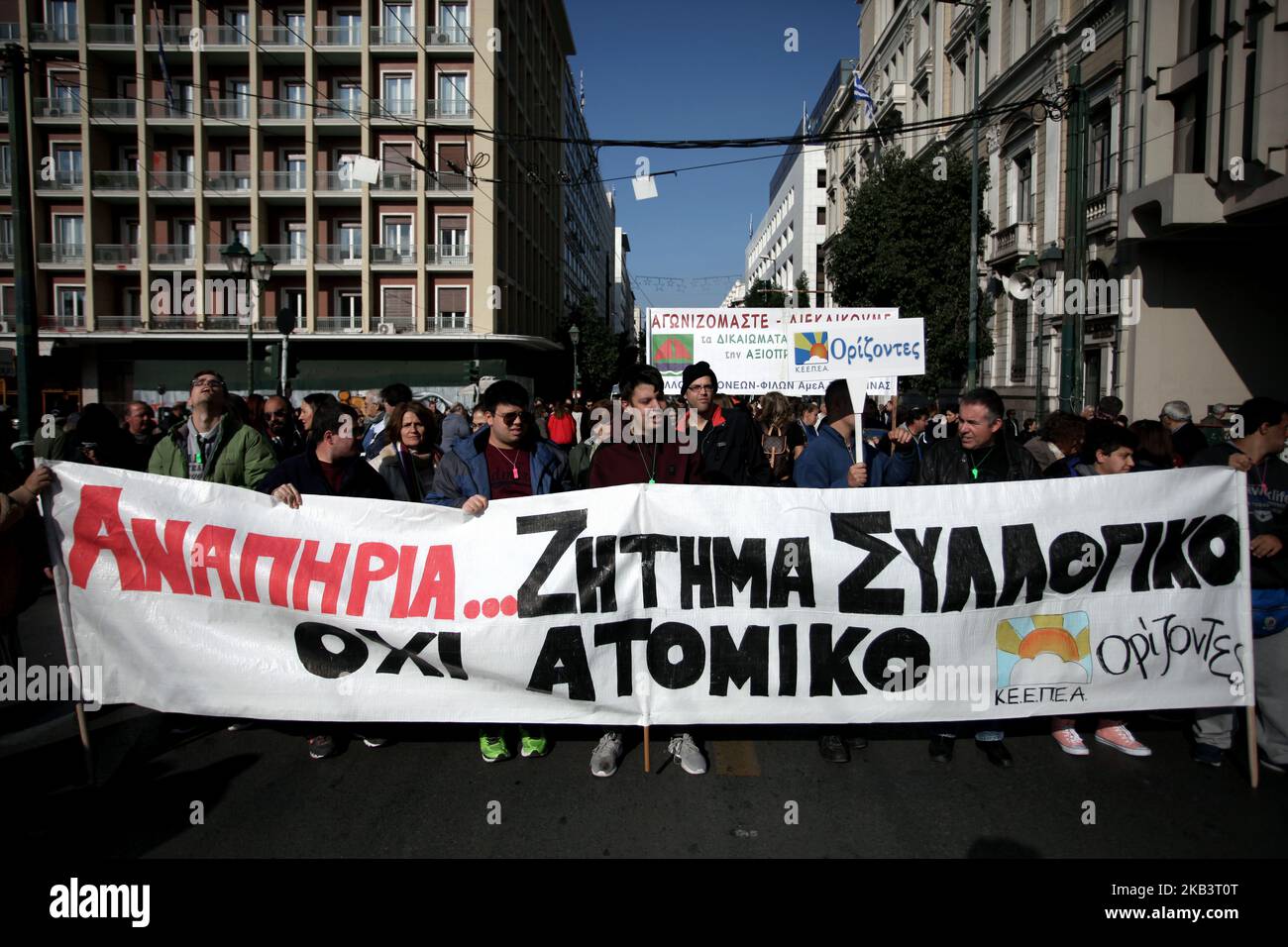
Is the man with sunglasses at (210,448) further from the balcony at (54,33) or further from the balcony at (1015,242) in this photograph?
the balcony at (54,33)

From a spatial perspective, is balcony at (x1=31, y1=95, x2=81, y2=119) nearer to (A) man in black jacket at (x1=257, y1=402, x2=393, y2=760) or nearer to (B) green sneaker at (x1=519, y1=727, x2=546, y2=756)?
(A) man in black jacket at (x1=257, y1=402, x2=393, y2=760)

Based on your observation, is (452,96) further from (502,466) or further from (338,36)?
(502,466)

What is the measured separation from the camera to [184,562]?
3.93 m

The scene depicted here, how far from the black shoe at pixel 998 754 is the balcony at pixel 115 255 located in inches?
1644

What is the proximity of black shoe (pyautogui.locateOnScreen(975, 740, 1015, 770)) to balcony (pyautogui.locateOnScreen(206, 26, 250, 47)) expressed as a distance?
4065cm

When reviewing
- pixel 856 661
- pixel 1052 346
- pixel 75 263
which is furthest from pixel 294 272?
pixel 856 661

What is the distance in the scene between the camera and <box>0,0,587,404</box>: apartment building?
3469 cm

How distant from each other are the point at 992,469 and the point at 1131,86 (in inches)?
787

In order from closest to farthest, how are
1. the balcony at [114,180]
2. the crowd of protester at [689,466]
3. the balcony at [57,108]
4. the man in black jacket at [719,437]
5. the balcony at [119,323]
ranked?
the crowd of protester at [689,466]
the man in black jacket at [719,437]
the balcony at [57,108]
the balcony at [114,180]
the balcony at [119,323]

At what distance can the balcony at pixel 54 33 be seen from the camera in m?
34.6

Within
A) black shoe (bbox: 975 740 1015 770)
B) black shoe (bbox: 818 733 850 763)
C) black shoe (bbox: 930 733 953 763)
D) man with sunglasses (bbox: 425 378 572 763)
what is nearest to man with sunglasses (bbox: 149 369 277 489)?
man with sunglasses (bbox: 425 378 572 763)

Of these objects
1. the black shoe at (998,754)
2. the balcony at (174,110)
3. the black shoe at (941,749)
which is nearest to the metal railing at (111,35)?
the balcony at (174,110)
